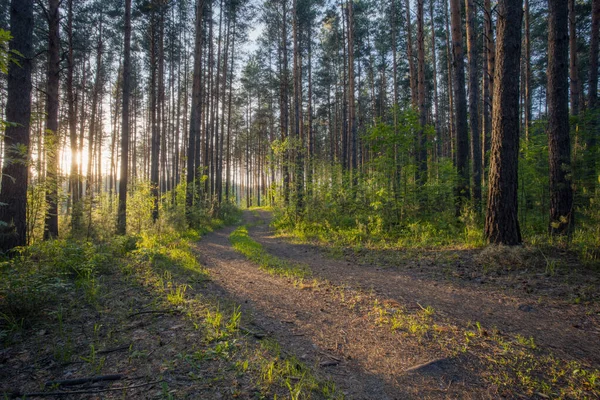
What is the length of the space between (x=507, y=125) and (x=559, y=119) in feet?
5.70

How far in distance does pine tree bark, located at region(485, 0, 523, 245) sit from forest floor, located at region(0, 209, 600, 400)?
887 millimetres

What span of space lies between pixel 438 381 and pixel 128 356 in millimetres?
2908

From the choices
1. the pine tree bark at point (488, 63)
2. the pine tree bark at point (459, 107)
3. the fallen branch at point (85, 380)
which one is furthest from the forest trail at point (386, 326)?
the pine tree bark at point (459, 107)

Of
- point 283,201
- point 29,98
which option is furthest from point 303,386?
point 283,201

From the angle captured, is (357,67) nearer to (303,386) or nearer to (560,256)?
(560,256)

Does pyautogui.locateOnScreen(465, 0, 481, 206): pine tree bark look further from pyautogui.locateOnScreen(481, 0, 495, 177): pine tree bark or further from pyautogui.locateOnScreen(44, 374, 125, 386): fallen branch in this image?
pyautogui.locateOnScreen(44, 374, 125, 386): fallen branch

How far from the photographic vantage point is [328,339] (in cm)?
311

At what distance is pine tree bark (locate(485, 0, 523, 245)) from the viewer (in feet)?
18.9

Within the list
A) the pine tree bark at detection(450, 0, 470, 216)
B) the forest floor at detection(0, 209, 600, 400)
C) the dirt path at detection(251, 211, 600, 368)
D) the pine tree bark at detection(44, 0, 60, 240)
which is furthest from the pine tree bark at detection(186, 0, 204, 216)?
the pine tree bark at detection(450, 0, 470, 216)

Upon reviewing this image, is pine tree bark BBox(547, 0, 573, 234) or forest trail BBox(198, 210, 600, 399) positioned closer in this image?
forest trail BBox(198, 210, 600, 399)

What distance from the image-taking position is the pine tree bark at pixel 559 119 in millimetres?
6191

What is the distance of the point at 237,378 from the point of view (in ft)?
7.46

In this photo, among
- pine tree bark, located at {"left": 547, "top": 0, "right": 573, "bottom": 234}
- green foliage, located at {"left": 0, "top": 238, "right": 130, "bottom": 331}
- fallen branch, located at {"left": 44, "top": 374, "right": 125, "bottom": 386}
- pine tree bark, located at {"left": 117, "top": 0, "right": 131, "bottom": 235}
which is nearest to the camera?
A: fallen branch, located at {"left": 44, "top": 374, "right": 125, "bottom": 386}

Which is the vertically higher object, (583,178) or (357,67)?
(357,67)
